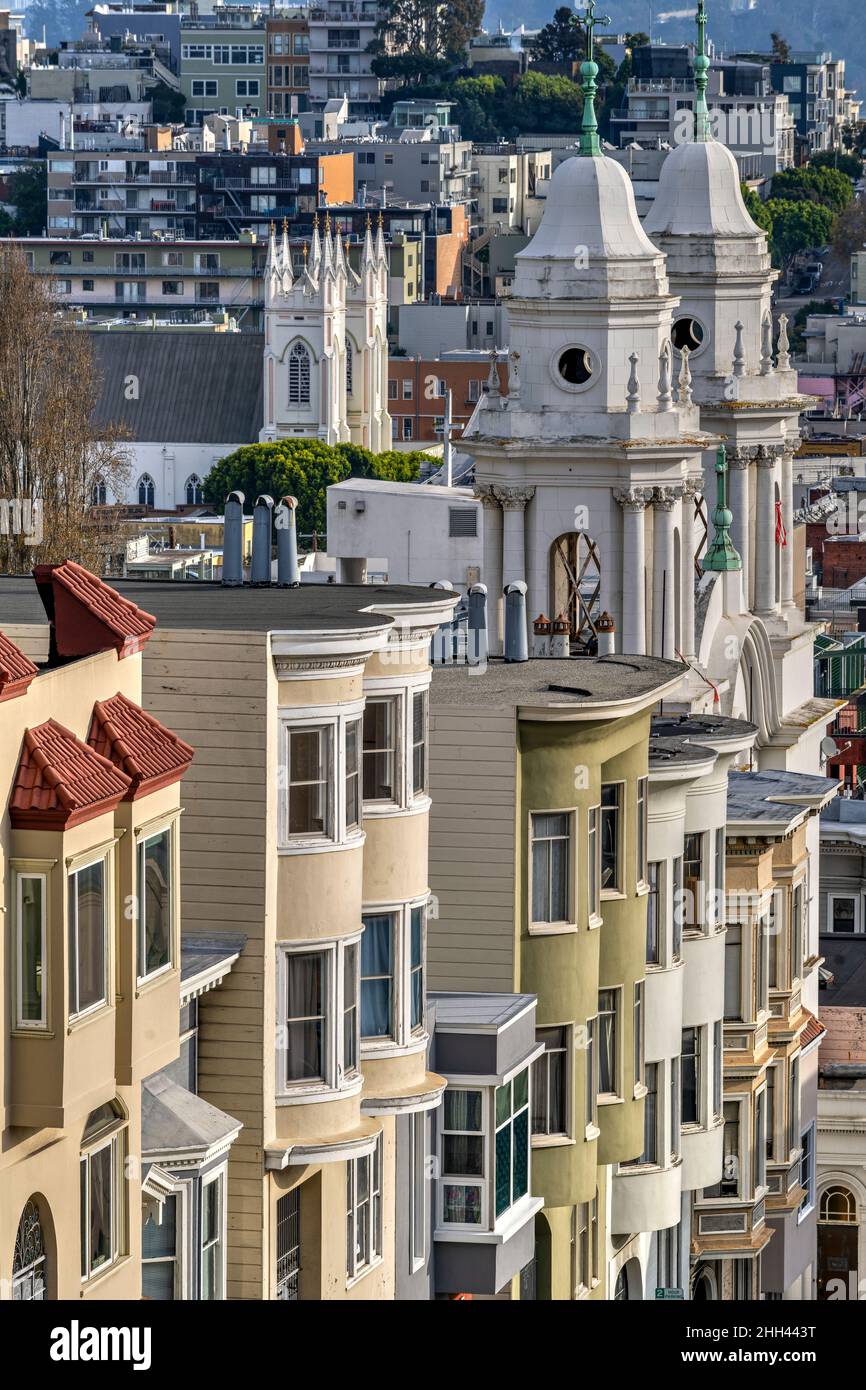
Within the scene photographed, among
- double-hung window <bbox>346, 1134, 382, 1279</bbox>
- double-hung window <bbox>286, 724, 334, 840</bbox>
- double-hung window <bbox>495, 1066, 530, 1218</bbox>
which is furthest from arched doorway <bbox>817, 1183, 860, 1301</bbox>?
double-hung window <bbox>286, 724, 334, 840</bbox>

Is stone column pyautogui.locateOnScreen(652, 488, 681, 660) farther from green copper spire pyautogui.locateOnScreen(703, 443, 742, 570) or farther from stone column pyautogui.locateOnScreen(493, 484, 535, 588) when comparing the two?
green copper spire pyautogui.locateOnScreen(703, 443, 742, 570)

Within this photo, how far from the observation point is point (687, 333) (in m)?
71.9

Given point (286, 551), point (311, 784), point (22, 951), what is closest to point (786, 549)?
point (286, 551)

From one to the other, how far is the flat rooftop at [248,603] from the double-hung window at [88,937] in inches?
140

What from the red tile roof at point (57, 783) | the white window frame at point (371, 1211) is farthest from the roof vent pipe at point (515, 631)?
the red tile roof at point (57, 783)

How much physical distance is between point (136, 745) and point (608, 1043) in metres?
14.2

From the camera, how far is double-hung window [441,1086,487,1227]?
35.9m

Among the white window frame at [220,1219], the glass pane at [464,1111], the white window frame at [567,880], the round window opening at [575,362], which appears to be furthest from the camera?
the round window opening at [575,362]

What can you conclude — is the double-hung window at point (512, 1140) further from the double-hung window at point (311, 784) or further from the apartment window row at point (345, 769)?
the double-hung window at point (311, 784)

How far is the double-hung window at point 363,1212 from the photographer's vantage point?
33.4m

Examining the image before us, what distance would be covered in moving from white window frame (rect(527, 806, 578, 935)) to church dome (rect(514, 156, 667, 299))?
24898 millimetres

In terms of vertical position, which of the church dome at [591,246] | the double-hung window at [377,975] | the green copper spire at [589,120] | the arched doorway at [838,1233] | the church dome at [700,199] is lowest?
the arched doorway at [838,1233]
